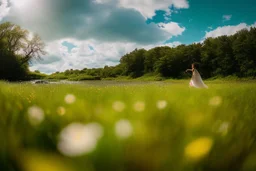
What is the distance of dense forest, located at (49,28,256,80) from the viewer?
2179 inches

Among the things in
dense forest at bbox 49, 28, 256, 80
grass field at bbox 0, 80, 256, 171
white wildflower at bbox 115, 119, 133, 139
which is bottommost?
grass field at bbox 0, 80, 256, 171

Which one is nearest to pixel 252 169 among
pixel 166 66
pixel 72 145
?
pixel 72 145

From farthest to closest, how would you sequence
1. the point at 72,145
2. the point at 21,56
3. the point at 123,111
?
the point at 21,56, the point at 123,111, the point at 72,145

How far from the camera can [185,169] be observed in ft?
1.34

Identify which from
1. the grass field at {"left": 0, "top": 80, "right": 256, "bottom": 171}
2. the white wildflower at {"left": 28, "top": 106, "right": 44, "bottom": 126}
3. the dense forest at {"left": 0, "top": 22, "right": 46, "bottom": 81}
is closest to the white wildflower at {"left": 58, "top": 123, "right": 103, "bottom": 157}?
the grass field at {"left": 0, "top": 80, "right": 256, "bottom": 171}

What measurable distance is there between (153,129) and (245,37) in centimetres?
6410

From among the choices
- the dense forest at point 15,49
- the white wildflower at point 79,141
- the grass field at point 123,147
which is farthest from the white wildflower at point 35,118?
the dense forest at point 15,49

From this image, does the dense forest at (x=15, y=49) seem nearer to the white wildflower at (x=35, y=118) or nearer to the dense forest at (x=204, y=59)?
the dense forest at (x=204, y=59)

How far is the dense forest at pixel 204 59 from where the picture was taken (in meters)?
55.3

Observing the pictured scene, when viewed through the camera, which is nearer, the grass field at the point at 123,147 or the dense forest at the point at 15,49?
the grass field at the point at 123,147

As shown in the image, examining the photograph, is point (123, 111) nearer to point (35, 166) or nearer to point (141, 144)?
point (141, 144)

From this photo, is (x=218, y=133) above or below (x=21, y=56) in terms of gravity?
below

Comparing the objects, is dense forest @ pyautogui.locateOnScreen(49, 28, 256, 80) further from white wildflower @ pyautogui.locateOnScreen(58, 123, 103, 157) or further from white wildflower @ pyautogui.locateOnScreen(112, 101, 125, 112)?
white wildflower @ pyautogui.locateOnScreen(58, 123, 103, 157)

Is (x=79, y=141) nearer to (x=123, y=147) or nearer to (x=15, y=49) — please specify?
(x=123, y=147)
